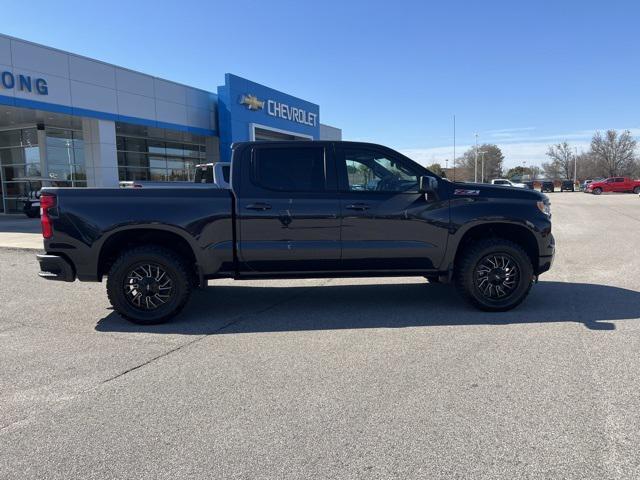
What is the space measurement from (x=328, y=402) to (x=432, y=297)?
3.47m

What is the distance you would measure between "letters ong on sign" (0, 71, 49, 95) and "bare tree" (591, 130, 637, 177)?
91153 millimetres

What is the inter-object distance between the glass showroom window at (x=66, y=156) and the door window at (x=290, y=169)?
20825mm

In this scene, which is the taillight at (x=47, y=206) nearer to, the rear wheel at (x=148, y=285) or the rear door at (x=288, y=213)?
the rear wheel at (x=148, y=285)

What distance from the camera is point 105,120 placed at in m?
21.1

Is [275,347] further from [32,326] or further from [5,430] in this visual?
[32,326]

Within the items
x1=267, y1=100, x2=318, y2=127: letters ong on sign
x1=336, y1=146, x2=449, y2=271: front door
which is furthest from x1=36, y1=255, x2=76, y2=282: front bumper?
x1=267, y1=100, x2=318, y2=127: letters ong on sign

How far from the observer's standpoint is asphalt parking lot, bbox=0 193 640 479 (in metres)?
2.75

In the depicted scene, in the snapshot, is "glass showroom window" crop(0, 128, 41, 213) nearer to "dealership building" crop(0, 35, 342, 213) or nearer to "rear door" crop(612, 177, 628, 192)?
"dealership building" crop(0, 35, 342, 213)

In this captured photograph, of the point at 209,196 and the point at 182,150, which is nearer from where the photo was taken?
the point at 209,196

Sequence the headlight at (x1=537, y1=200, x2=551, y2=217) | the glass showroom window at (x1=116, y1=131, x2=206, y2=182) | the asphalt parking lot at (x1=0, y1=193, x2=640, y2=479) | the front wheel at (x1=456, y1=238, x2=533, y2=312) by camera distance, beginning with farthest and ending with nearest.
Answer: the glass showroom window at (x1=116, y1=131, x2=206, y2=182) → the headlight at (x1=537, y1=200, x2=551, y2=217) → the front wheel at (x1=456, y1=238, x2=533, y2=312) → the asphalt parking lot at (x1=0, y1=193, x2=640, y2=479)

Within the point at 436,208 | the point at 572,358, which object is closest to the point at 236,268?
the point at 436,208

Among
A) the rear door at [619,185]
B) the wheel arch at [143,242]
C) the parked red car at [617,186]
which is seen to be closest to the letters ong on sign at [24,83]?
the wheel arch at [143,242]

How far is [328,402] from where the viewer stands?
11.3ft

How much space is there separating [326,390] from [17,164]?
27037mm
